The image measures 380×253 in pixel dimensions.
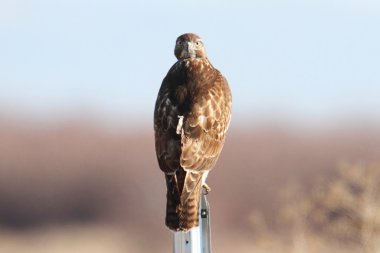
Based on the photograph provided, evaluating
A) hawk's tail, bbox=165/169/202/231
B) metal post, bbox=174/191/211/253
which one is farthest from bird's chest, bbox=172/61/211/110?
metal post, bbox=174/191/211/253

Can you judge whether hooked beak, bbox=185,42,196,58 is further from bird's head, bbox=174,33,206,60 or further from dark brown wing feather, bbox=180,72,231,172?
dark brown wing feather, bbox=180,72,231,172

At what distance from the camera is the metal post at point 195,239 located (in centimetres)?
836

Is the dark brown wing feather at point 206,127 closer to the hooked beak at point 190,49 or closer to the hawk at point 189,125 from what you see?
the hawk at point 189,125

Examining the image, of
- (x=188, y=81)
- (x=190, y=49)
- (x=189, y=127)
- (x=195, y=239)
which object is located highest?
(x=190, y=49)

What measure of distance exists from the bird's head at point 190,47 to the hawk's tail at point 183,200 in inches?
60.4

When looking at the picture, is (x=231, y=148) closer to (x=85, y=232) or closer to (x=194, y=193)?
(x=85, y=232)

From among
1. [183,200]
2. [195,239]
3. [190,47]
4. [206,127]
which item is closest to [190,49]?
[190,47]

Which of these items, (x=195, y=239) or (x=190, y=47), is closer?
(x=195, y=239)

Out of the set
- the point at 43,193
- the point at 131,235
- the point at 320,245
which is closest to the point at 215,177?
the point at 131,235

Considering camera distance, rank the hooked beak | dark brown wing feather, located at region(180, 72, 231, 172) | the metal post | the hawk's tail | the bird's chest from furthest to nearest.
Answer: the hooked beak < the bird's chest < dark brown wing feather, located at region(180, 72, 231, 172) < the hawk's tail < the metal post

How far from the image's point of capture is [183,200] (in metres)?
9.48

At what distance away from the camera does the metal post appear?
8359 millimetres

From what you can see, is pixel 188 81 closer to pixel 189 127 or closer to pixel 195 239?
pixel 189 127

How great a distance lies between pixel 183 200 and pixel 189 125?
820mm
